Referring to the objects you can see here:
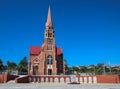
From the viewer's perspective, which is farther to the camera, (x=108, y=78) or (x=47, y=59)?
(x=47, y=59)

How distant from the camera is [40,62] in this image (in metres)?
75.6

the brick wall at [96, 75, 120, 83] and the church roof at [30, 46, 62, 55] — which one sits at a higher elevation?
the church roof at [30, 46, 62, 55]

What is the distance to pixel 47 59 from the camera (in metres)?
75.8

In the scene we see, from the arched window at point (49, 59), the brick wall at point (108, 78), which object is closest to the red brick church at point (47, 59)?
the arched window at point (49, 59)

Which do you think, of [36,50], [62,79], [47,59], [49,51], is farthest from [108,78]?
[36,50]

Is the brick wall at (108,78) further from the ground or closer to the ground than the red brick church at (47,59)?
closer to the ground

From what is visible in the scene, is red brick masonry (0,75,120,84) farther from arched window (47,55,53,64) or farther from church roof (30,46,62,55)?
A: church roof (30,46,62,55)

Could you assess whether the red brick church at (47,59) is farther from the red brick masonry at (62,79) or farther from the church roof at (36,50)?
the red brick masonry at (62,79)

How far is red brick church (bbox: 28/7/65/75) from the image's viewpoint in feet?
245

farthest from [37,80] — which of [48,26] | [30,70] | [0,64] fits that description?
[0,64]

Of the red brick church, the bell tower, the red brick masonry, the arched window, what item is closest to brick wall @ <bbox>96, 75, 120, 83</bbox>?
the red brick masonry

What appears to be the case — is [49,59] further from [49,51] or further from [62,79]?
[62,79]

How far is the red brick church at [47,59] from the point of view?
7456 centimetres

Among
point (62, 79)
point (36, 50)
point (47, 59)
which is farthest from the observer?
point (36, 50)
